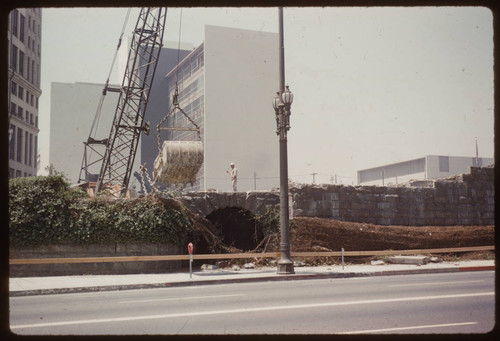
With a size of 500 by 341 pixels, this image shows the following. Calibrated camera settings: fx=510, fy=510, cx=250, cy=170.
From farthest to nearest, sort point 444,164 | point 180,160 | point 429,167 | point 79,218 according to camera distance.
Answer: point 444,164, point 429,167, point 180,160, point 79,218

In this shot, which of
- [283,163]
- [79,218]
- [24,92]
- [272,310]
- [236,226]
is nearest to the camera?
[272,310]

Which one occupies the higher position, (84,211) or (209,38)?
(209,38)

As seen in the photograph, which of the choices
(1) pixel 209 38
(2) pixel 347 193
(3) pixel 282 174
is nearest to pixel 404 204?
(2) pixel 347 193

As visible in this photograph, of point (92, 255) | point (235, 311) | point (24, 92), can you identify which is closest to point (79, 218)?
point (92, 255)

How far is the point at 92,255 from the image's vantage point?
56.5 ft

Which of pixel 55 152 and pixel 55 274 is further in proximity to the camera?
pixel 55 152

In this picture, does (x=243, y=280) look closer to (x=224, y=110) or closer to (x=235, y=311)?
(x=235, y=311)

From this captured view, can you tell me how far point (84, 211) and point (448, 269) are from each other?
12534 millimetres

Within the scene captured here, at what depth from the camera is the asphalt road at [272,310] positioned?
289 inches

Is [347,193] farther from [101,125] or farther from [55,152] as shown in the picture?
[101,125]

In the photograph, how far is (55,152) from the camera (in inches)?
2677

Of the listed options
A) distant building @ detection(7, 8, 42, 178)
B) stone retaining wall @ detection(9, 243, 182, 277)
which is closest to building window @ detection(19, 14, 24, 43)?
distant building @ detection(7, 8, 42, 178)

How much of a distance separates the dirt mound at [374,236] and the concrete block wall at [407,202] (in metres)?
0.71

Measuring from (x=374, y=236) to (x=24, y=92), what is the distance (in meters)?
58.1
